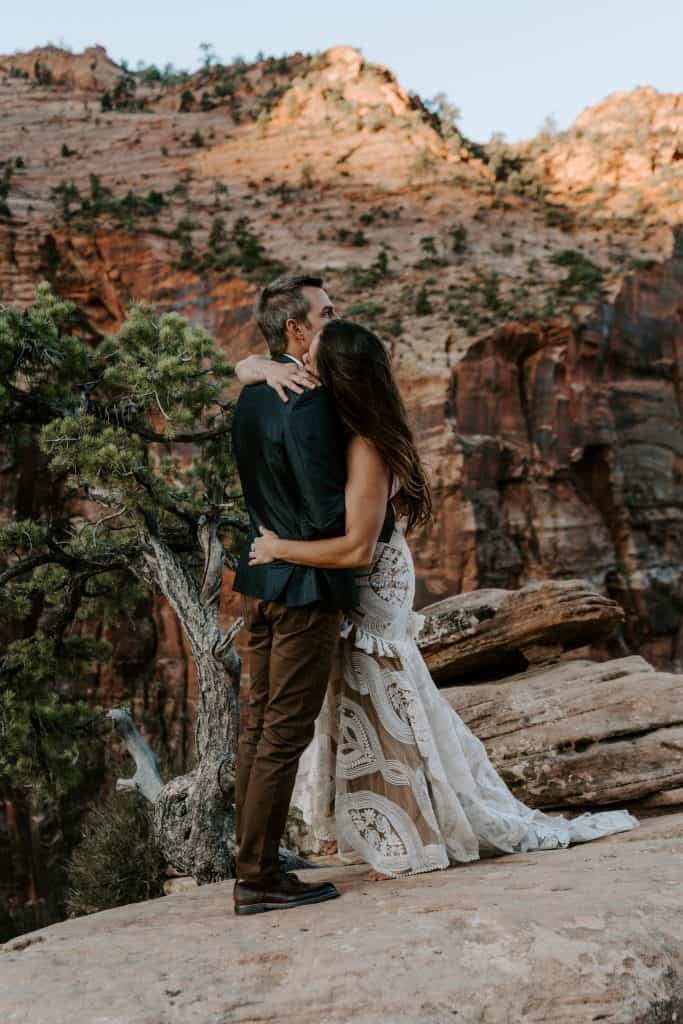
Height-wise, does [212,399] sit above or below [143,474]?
above

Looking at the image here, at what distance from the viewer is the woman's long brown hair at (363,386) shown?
8.94 ft

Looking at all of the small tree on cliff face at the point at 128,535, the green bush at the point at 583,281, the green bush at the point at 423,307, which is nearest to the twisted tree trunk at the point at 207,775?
the small tree on cliff face at the point at 128,535

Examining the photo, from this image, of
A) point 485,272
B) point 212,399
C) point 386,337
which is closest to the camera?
point 212,399

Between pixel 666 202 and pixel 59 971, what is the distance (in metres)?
23.9

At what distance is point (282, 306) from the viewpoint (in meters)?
3.06

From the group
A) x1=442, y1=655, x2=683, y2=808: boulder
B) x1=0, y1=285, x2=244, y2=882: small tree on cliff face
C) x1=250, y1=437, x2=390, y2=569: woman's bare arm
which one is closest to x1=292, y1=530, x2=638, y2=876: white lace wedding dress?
x1=250, y1=437, x2=390, y2=569: woman's bare arm

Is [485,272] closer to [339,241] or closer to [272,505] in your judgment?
[339,241]

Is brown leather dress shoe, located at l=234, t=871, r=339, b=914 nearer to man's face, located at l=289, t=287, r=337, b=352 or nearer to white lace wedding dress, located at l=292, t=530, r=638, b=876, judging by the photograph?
white lace wedding dress, located at l=292, t=530, r=638, b=876

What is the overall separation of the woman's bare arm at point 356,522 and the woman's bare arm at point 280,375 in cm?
27

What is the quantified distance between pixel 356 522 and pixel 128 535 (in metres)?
4.60

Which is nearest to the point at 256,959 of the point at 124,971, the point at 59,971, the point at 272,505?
the point at 124,971

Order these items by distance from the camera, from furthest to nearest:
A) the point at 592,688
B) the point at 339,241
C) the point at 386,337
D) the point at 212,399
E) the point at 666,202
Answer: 1. the point at 666,202
2. the point at 339,241
3. the point at 386,337
4. the point at 212,399
5. the point at 592,688

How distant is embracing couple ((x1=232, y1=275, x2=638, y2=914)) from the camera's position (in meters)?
2.75

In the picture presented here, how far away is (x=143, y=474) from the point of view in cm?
582
